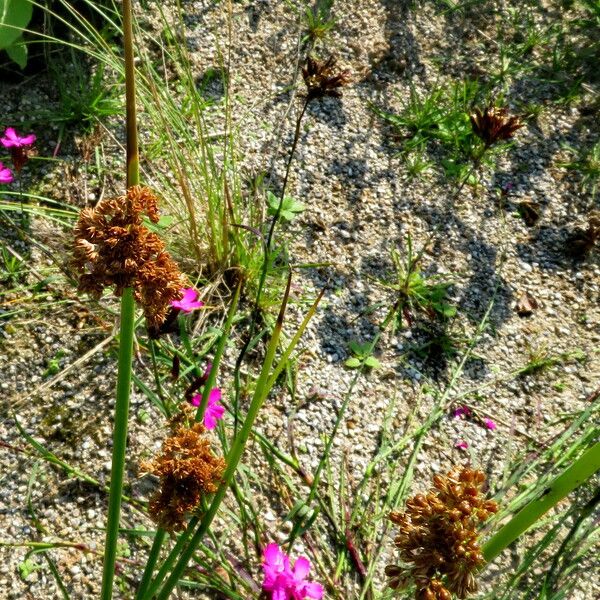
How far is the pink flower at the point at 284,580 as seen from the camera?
1363 millimetres

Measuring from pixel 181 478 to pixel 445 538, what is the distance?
0.38 meters

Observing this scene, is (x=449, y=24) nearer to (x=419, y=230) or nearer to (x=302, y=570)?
(x=419, y=230)

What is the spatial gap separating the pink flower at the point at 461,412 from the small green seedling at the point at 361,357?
287 mm

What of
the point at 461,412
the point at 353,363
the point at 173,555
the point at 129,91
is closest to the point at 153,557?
the point at 173,555

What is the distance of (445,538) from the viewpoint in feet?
3.00

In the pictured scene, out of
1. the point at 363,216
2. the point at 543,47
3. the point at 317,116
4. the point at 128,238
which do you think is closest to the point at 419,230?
the point at 363,216

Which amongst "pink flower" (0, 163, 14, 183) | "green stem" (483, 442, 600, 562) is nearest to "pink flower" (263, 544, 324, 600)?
"green stem" (483, 442, 600, 562)

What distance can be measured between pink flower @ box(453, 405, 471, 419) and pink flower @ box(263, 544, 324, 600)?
82 cm

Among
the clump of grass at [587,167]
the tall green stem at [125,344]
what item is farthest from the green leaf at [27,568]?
the clump of grass at [587,167]

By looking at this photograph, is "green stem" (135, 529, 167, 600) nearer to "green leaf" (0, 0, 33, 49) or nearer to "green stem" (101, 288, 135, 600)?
"green stem" (101, 288, 135, 600)

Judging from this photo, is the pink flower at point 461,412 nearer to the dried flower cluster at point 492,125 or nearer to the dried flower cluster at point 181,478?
the dried flower cluster at point 492,125

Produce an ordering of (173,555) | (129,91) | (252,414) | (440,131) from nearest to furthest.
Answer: (129,91)
(252,414)
(173,555)
(440,131)

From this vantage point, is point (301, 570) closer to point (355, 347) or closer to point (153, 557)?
point (153, 557)

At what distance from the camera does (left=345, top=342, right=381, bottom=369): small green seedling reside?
211cm
